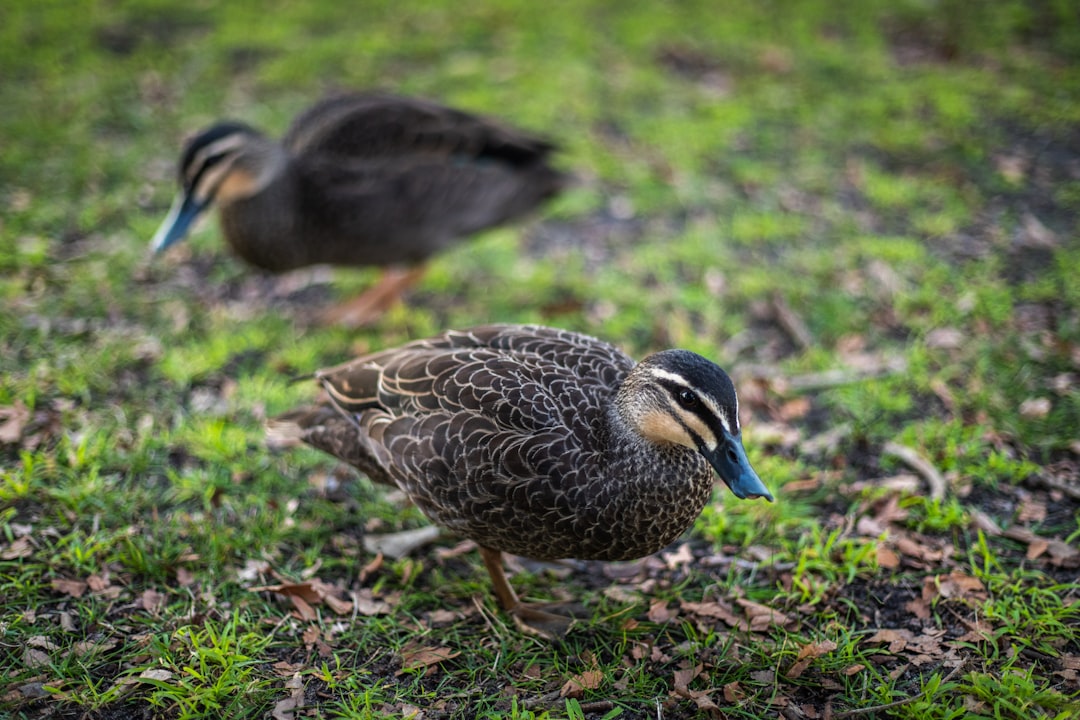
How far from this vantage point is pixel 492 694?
8.63ft

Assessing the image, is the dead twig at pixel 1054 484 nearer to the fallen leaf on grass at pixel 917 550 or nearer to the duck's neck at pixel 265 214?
the fallen leaf on grass at pixel 917 550

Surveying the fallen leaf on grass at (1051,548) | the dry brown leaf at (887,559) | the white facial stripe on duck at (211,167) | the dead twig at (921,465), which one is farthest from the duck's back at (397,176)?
the fallen leaf on grass at (1051,548)

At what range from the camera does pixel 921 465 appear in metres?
3.55

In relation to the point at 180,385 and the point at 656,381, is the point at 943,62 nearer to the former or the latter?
the point at 656,381

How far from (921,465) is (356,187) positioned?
3263 mm

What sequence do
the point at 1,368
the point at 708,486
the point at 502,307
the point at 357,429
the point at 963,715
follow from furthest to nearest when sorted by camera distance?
the point at 502,307
the point at 1,368
the point at 357,429
the point at 708,486
the point at 963,715

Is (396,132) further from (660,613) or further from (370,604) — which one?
(660,613)

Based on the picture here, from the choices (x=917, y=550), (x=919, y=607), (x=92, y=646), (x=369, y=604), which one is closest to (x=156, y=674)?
(x=92, y=646)

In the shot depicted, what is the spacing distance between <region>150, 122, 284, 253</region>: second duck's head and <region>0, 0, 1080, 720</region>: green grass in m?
0.56

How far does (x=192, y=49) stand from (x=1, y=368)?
4.76m

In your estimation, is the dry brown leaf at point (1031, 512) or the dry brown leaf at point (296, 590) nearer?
the dry brown leaf at point (296, 590)

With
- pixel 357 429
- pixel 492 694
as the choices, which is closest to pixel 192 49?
pixel 357 429

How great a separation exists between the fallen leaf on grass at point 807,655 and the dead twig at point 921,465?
38.1 inches

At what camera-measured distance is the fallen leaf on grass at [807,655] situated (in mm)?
2650
